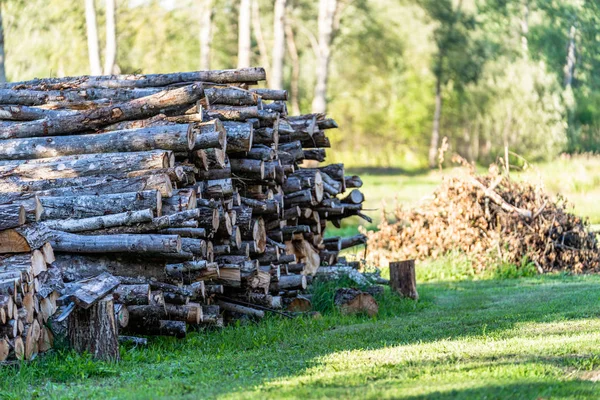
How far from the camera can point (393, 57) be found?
52.6 m

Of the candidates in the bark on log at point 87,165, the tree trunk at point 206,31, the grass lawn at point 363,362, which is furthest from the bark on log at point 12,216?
the tree trunk at point 206,31

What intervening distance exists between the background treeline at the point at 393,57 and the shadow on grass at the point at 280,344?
2012 cm

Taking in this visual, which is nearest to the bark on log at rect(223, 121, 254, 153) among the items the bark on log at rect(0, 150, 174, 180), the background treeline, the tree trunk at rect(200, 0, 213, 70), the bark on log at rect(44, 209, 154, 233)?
the bark on log at rect(0, 150, 174, 180)

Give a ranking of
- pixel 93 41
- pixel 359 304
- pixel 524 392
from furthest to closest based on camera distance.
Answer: pixel 93 41, pixel 359 304, pixel 524 392

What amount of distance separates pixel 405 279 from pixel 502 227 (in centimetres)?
370

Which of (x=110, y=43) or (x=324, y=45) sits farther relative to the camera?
(x=324, y=45)

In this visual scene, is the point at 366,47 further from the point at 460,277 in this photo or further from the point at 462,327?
the point at 462,327

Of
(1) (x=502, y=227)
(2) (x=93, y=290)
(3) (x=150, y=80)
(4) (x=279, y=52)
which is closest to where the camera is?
(2) (x=93, y=290)

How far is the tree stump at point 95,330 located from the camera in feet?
28.2

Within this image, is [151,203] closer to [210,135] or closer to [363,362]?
[210,135]

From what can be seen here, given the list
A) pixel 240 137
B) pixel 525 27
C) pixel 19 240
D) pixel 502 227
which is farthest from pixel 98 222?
pixel 525 27

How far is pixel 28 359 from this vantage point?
27.6 ft

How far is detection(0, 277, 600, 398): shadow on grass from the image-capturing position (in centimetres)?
757

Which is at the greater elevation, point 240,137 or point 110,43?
point 110,43
